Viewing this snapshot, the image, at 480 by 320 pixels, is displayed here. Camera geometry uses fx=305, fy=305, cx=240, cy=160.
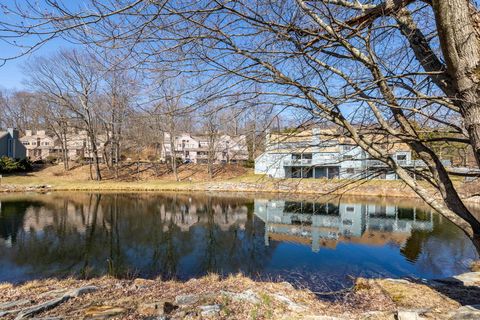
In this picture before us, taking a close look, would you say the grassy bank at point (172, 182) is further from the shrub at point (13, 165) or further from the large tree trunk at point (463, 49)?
the large tree trunk at point (463, 49)

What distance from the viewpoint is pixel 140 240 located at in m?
12.5

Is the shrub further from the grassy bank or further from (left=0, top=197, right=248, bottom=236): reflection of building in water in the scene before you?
(left=0, top=197, right=248, bottom=236): reflection of building in water

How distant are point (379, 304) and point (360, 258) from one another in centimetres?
608

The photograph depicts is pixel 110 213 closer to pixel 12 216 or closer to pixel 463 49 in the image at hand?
pixel 12 216

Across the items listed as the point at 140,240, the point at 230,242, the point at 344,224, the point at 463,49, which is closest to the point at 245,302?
the point at 463,49

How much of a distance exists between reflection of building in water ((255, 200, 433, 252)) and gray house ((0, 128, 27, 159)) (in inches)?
1407

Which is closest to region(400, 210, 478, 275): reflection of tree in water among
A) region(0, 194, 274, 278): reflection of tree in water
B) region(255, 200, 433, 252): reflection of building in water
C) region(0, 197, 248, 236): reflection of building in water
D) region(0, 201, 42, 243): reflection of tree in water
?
region(255, 200, 433, 252): reflection of building in water

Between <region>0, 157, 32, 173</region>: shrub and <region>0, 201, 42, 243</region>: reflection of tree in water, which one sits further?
<region>0, 157, 32, 173</region>: shrub

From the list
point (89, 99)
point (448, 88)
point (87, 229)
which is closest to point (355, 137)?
point (448, 88)

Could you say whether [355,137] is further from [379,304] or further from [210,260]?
[210,260]

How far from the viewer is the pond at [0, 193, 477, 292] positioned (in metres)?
8.94

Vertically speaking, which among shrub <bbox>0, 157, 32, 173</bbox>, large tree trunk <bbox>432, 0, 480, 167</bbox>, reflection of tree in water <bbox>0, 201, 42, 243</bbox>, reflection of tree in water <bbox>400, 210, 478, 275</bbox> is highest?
large tree trunk <bbox>432, 0, 480, 167</bbox>

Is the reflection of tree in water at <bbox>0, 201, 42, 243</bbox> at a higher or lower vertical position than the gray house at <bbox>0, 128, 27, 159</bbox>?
lower

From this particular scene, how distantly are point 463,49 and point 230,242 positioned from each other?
11.5m
